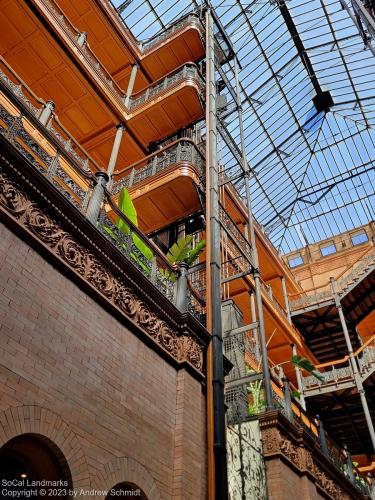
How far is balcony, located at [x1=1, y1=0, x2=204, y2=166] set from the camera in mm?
13977

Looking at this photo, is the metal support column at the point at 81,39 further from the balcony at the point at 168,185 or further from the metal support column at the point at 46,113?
the metal support column at the point at 46,113

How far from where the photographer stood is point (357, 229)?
33.4 metres

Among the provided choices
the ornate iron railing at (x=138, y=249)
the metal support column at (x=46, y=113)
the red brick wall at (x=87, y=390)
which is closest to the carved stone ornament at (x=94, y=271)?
the red brick wall at (x=87, y=390)

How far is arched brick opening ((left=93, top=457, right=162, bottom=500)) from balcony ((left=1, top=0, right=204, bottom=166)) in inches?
502

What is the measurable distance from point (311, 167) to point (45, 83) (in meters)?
22.1

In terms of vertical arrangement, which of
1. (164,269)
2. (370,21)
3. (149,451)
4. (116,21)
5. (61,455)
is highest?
(116,21)

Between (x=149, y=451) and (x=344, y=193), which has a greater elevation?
(x=344, y=193)

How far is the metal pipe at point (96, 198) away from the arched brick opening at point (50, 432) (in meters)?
2.89

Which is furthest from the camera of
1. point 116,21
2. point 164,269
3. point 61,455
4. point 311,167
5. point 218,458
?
point 311,167

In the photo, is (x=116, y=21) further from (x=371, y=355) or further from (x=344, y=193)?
(x=344, y=193)

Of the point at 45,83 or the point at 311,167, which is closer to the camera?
the point at 45,83

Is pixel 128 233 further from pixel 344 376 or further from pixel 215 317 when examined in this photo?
pixel 344 376

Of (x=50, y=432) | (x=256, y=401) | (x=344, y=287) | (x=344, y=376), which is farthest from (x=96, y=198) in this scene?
(x=344, y=287)

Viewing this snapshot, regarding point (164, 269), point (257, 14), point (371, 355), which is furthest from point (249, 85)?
point (164, 269)
